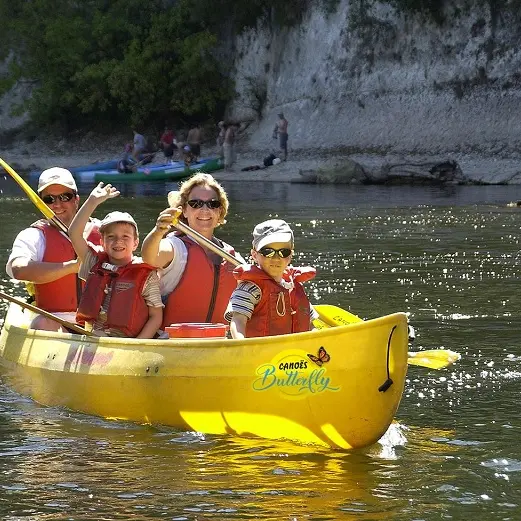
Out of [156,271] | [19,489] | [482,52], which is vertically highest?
[482,52]

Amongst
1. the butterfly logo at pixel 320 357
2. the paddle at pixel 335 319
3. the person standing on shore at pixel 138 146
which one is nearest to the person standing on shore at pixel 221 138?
the person standing on shore at pixel 138 146

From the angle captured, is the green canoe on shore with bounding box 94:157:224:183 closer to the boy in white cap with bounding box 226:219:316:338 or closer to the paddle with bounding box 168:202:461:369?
the paddle with bounding box 168:202:461:369

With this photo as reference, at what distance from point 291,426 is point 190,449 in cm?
45

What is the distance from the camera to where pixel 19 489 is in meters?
4.86

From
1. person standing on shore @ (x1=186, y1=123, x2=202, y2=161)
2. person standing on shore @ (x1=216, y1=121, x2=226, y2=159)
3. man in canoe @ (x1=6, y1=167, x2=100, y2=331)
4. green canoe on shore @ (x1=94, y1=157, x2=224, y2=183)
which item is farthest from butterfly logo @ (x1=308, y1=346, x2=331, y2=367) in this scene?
person standing on shore @ (x1=186, y1=123, x2=202, y2=161)

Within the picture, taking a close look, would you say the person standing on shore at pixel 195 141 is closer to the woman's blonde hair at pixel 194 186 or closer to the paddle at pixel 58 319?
the paddle at pixel 58 319

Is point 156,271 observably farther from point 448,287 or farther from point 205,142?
point 205,142

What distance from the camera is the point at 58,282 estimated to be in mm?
6684

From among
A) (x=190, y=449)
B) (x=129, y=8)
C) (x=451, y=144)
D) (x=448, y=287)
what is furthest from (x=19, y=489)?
(x=129, y=8)

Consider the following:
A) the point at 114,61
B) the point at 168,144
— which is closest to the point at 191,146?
the point at 168,144

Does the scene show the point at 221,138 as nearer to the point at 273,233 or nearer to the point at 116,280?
the point at 116,280

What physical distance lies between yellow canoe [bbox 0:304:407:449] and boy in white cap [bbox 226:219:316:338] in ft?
0.68

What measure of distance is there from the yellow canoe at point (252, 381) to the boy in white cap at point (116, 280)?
15cm

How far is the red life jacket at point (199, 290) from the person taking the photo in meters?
6.12
